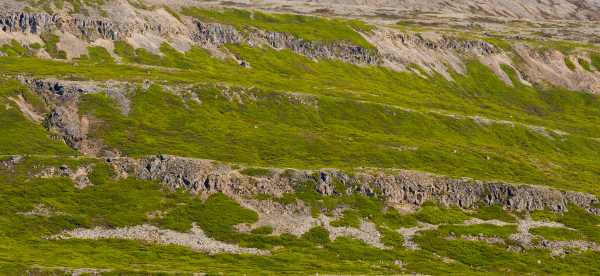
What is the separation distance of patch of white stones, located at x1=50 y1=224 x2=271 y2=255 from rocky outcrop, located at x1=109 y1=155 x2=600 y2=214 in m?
13.5

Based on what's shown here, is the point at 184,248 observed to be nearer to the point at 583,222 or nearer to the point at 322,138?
the point at 322,138

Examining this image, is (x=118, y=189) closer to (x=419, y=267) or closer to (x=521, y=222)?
(x=419, y=267)

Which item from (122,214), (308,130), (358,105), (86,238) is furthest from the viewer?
(358,105)

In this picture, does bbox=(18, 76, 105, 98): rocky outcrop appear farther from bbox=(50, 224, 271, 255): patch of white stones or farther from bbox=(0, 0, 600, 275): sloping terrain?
bbox=(50, 224, 271, 255): patch of white stones

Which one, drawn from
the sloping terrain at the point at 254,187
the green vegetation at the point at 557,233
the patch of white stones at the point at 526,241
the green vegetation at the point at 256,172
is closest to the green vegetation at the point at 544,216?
the sloping terrain at the point at 254,187

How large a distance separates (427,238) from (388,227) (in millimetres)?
6822

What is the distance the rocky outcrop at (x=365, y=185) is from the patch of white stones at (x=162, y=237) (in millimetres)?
13546

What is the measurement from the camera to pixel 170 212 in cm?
11369

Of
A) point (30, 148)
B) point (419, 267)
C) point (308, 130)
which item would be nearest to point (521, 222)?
point (419, 267)

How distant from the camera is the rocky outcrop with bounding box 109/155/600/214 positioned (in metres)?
122

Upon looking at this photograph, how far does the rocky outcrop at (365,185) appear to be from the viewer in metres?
122

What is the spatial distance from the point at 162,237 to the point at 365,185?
132ft

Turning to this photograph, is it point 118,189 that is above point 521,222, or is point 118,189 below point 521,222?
above

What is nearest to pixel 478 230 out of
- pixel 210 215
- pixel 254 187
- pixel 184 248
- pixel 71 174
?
pixel 254 187
